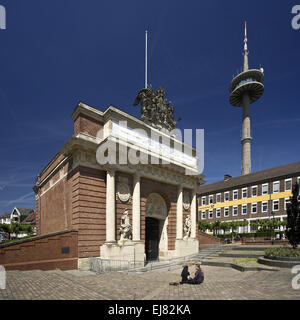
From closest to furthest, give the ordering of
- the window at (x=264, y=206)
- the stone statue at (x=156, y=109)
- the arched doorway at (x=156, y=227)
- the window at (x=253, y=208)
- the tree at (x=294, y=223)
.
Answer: the tree at (x=294, y=223)
the arched doorway at (x=156, y=227)
the stone statue at (x=156, y=109)
the window at (x=264, y=206)
the window at (x=253, y=208)

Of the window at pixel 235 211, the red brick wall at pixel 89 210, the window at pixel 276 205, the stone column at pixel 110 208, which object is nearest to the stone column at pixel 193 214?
the stone column at pixel 110 208

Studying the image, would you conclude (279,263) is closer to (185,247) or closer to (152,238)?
(185,247)

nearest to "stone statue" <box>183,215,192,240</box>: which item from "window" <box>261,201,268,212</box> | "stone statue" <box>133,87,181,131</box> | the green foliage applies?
the green foliage

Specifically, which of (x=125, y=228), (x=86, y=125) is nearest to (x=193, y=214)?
(x=125, y=228)

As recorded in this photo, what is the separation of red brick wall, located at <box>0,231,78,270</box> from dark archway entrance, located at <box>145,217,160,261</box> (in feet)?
27.8

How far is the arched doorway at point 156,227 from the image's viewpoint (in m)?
21.3

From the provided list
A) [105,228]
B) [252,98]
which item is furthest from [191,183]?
[252,98]

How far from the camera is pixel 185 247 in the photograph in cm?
2264

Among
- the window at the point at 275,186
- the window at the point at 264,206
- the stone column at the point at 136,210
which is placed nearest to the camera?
the stone column at the point at 136,210

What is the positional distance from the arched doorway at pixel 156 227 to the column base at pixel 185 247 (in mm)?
1218

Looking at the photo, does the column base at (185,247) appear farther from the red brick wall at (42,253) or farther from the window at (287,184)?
the window at (287,184)

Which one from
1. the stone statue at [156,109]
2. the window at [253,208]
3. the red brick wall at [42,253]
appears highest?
the stone statue at [156,109]

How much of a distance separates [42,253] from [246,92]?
7016 cm
